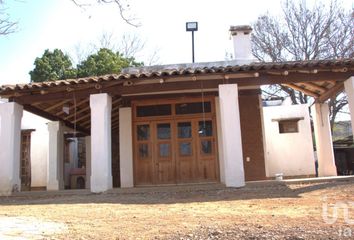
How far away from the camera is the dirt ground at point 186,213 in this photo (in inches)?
213

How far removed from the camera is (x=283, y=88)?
25.0 meters

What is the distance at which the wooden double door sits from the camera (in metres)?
12.7

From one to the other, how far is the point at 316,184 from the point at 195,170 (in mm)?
3909

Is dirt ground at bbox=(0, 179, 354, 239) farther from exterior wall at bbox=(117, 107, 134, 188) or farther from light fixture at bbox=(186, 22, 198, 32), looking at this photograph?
light fixture at bbox=(186, 22, 198, 32)

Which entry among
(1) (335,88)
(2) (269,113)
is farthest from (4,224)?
(2) (269,113)


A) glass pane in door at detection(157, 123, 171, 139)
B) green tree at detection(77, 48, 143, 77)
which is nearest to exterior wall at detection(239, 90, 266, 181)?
glass pane in door at detection(157, 123, 171, 139)

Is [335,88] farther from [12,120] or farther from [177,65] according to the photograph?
[12,120]

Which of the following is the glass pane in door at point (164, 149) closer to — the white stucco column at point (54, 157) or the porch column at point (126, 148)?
the porch column at point (126, 148)

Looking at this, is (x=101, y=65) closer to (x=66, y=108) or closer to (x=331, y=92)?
(x=66, y=108)

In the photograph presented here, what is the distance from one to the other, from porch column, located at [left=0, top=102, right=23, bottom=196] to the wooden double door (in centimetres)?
357

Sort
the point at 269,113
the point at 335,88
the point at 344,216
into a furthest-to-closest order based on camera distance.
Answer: the point at 269,113 → the point at 335,88 → the point at 344,216

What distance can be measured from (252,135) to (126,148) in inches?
162

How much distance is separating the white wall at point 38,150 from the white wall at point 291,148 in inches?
380

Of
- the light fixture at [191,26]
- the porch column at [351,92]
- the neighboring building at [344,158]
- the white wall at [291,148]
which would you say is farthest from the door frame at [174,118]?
the neighboring building at [344,158]
